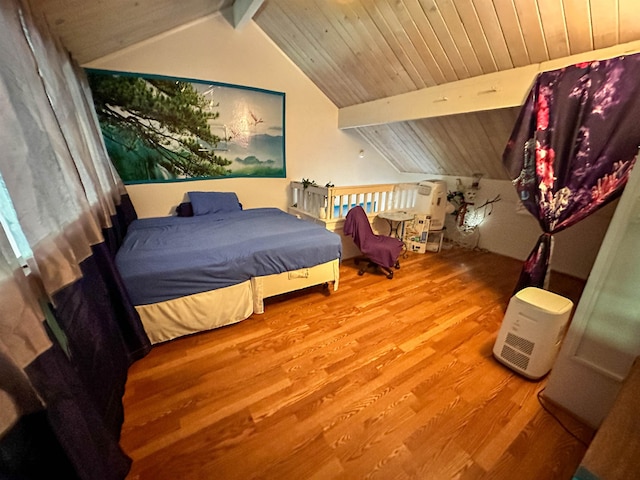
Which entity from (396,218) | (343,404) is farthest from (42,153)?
(396,218)

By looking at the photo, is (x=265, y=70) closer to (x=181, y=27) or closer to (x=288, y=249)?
(x=181, y=27)

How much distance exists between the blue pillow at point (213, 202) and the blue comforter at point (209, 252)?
0.95ft

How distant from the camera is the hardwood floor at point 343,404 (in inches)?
46.4

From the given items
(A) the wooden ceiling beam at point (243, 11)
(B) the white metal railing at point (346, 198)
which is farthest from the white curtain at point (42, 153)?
(B) the white metal railing at point (346, 198)

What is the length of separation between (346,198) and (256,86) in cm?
189

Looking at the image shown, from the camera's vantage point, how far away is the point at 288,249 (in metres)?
2.16

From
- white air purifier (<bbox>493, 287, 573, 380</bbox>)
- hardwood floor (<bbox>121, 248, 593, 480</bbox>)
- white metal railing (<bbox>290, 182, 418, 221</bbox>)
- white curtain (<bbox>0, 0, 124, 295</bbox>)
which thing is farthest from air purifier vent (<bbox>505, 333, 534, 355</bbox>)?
white curtain (<bbox>0, 0, 124, 295</bbox>)

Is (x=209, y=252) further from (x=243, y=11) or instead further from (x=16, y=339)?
(x=243, y=11)

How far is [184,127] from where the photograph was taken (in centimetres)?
297

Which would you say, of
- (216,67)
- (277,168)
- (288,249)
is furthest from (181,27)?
(288,249)

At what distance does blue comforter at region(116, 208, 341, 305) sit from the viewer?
1.71 metres

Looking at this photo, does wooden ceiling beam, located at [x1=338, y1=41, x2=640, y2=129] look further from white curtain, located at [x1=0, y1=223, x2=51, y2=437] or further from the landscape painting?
white curtain, located at [x1=0, y1=223, x2=51, y2=437]

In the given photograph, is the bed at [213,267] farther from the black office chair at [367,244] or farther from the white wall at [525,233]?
the white wall at [525,233]

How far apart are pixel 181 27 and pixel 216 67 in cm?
47
